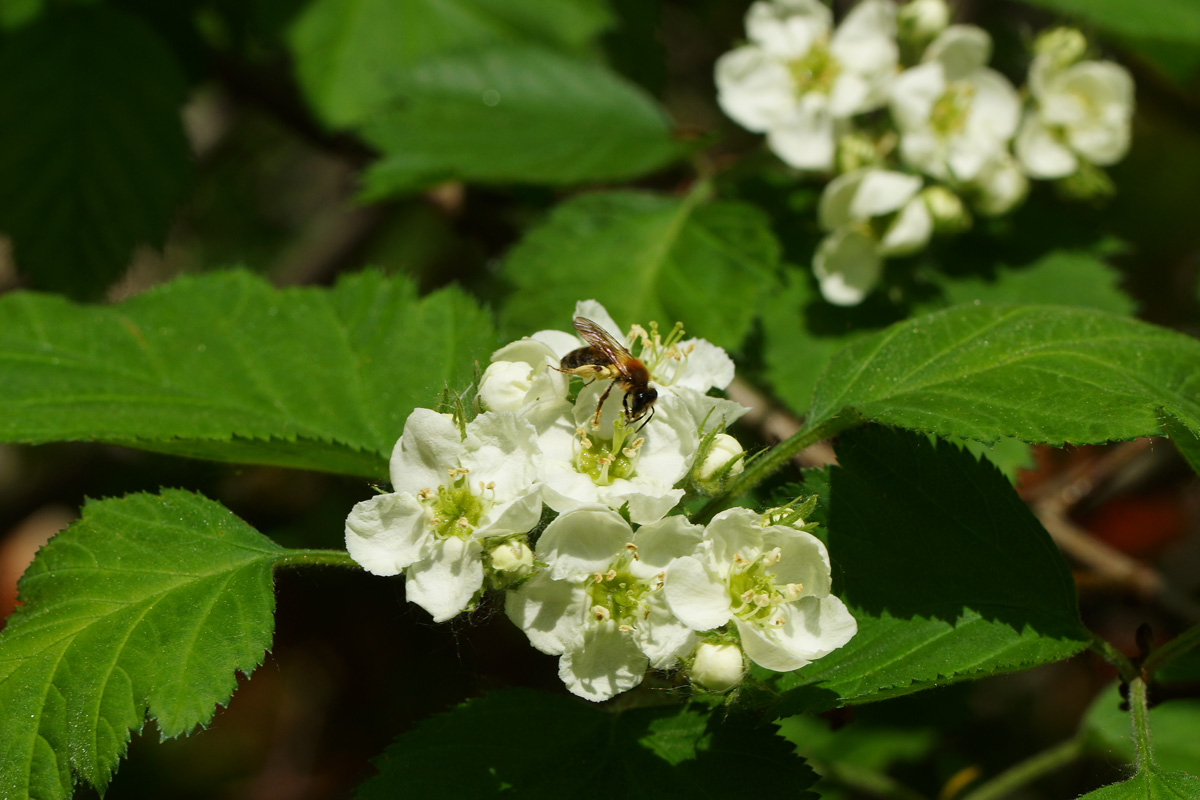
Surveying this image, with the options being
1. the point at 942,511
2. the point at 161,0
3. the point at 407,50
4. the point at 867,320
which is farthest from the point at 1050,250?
the point at 161,0

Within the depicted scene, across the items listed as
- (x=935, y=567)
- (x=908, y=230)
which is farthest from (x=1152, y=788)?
(x=908, y=230)

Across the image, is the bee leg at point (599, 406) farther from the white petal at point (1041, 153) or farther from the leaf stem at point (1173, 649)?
the white petal at point (1041, 153)

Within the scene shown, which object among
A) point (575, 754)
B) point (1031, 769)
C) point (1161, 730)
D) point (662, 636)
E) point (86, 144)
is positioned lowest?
point (1031, 769)

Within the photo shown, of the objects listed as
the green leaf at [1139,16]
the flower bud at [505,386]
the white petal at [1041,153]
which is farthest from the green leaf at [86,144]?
the green leaf at [1139,16]

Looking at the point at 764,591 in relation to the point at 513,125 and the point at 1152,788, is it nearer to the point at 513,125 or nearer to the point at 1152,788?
the point at 1152,788

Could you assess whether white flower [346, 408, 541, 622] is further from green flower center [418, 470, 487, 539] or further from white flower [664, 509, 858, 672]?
white flower [664, 509, 858, 672]

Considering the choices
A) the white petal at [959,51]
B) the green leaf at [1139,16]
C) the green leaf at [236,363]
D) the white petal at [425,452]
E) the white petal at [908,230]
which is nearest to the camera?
the white petal at [425,452]

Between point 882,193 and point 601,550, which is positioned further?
point 882,193
